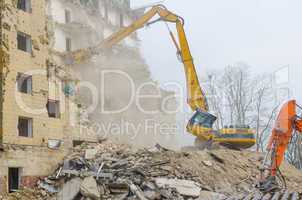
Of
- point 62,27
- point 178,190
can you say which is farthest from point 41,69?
point 62,27

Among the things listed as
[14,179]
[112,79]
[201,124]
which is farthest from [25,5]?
[112,79]

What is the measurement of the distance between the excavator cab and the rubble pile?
1579 mm

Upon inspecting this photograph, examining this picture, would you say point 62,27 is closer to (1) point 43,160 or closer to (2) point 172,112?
(2) point 172,112

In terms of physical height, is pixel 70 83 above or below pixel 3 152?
above

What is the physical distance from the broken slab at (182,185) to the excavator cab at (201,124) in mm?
5630

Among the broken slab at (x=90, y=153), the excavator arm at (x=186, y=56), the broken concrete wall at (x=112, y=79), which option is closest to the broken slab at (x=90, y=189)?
the broken slab at (x=90, y=153)

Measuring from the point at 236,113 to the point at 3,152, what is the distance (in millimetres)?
28359

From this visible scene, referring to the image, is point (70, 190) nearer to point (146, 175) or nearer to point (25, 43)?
point (146, 175)

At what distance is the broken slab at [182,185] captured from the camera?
15656 millimetres

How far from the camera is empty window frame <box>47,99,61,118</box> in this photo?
2050 centimetres

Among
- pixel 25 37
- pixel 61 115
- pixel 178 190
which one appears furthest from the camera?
pixel 61 115

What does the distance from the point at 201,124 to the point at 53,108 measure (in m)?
7.54

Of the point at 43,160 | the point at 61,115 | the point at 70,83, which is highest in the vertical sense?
the point at 70,83

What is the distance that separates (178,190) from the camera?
1573 centimetres
